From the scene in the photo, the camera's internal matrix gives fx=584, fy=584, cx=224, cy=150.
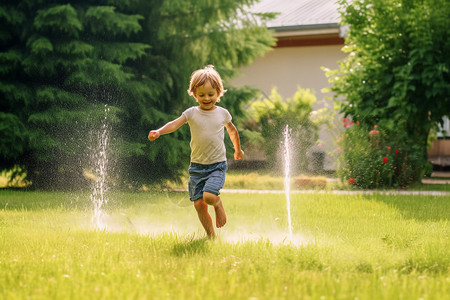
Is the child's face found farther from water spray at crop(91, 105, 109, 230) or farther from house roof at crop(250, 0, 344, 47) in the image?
house roof at crop(250, 0, 344, 47)

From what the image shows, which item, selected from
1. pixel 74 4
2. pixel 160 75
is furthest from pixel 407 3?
pixel 74 4

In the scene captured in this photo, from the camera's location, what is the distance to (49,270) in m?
3.81

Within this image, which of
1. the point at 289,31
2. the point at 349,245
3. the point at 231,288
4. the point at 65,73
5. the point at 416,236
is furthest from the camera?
the point at 289,31

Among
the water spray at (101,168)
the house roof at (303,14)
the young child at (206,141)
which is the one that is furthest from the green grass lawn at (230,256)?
the house roof at (303,14)

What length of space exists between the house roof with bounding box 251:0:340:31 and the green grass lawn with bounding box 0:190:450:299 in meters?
9.96

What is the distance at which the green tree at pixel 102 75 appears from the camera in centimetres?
985

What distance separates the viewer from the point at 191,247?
457cm

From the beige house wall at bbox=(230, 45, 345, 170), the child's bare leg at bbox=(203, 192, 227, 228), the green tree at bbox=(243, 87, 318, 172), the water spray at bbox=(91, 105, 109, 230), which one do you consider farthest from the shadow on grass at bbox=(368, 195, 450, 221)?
the beige house wall at bbox=(230, 45, 345, 170)

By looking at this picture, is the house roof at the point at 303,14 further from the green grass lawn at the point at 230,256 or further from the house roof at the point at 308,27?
the green grass lawn at the point at 230,256

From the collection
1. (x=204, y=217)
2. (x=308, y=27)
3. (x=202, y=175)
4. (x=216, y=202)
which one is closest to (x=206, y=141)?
(x=202, y=175)

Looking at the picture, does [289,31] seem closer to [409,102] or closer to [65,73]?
[409,102]

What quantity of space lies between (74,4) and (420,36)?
625cm

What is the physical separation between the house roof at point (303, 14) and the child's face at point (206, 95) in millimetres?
10641

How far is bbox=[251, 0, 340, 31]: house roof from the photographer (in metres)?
16.4
